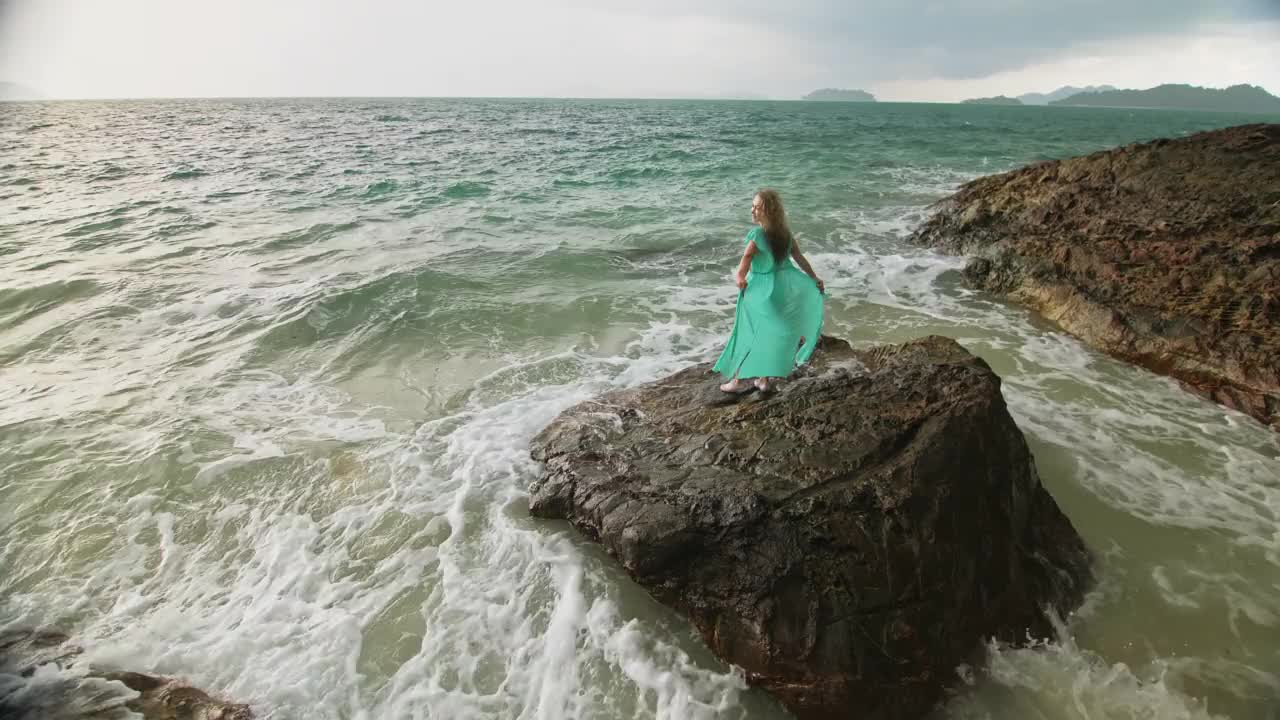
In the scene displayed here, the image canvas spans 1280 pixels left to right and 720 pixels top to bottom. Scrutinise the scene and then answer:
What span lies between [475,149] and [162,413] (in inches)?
1105

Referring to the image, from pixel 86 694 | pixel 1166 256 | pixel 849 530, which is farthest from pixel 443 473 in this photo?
pixel 1166 256

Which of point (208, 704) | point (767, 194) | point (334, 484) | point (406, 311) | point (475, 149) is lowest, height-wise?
point (208, 704)

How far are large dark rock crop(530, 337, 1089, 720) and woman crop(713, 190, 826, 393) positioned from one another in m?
0.43

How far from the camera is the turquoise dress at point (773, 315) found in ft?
15.1

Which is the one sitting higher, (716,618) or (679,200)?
(679,200)

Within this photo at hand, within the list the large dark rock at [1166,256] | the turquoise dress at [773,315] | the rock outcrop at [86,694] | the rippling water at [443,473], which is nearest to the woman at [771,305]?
the turquoise dress at [773,315]

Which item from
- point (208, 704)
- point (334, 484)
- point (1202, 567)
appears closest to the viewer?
point (208, 704)

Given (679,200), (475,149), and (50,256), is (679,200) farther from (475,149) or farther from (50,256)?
(475,149)

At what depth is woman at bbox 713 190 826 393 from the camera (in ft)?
14.8

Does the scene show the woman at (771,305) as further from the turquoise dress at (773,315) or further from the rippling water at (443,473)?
the rippling water at (443,473)

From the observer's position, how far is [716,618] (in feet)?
11.0

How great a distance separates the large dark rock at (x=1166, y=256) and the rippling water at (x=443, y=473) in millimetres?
539

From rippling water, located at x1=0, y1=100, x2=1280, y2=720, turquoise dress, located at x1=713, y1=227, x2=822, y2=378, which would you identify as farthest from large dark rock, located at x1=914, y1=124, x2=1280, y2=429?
turquoise dress, located at x1=713, y1=227, x2=822, y2=378

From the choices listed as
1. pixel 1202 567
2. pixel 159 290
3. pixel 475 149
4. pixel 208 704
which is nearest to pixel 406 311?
pixel 159 290
